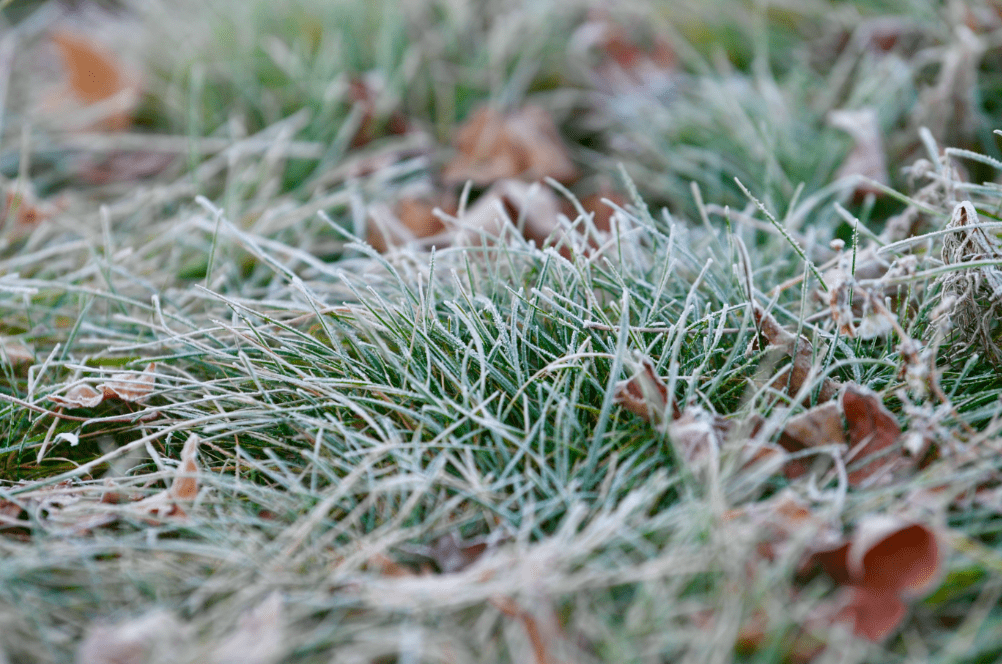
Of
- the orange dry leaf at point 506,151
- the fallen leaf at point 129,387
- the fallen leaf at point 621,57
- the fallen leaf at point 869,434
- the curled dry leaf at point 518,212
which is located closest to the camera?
the fallen leaf at point 869,434

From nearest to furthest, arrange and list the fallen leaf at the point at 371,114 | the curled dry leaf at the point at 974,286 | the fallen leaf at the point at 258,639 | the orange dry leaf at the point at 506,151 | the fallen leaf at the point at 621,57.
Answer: the fallen leaf at the point at 258,639 < the curled dry leaf at the point at 974,286 < the orange dry leaf at the point at 506,151 < the fallen leaf at the point at 371,114 < the fallen leaf at the point at 621,57

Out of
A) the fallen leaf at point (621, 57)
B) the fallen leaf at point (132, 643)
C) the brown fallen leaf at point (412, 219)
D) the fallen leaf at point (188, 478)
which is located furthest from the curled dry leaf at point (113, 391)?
the fallen leaf at point (621, 57)

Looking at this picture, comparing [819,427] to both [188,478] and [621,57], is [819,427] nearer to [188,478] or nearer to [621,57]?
[188,478]

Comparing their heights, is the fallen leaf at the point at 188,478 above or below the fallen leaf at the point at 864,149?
below

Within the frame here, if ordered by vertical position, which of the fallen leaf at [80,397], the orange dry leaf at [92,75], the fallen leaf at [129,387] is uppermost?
the orange dry leaf at [92,75]

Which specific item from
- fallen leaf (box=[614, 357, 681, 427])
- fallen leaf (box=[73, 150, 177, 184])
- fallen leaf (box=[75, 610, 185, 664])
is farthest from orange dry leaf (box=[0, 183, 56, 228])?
fallen leaf (box=[614, 357, 681, 427])

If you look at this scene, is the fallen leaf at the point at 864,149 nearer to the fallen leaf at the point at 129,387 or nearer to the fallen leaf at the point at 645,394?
the fallen leaf at the point at 645,394

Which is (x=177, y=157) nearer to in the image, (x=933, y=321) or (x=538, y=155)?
(x=538, y=155)
